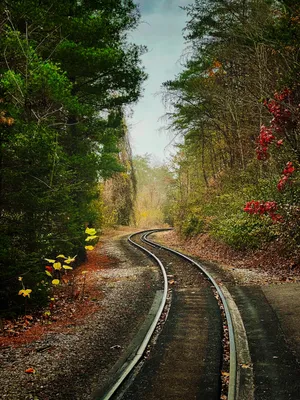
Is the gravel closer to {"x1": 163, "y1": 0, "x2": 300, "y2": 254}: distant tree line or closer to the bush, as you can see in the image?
{"x1": 163, "y1": 0, "x2": 300, "y2": 254}: distant tree line

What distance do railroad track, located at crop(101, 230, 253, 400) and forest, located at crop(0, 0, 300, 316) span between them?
10.4 ft

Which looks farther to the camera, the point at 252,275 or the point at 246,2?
the point at 246,2

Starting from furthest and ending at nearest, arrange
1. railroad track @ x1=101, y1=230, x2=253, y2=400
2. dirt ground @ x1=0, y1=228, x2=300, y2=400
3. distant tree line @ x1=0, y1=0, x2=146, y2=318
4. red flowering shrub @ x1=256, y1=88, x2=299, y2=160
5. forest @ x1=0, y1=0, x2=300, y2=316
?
red flowering shrub @ x1=256, y1=88, x2=299, y2=160
forest @ x1=0, y1=0, x2=300, y2=316
distant tree line @ x1=0, y1=0, x2=146, y2=318
dirt ground @ x1=0, y1=228, x2=300, y2=400
railroad track @ x1=101, y1=230, x2=253, y2=400

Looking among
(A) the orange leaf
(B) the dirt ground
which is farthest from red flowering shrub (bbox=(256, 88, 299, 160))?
(A) the orange leaf

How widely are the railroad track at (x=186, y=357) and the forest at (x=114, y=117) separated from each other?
3.16 m

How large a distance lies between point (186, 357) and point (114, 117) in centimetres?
1239

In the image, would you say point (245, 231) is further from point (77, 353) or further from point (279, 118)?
point (77, 353)

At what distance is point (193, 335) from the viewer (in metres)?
6.89

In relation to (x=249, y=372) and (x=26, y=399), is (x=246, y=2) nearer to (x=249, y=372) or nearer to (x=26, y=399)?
(x=249, y=372)

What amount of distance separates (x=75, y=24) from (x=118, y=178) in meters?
18.2

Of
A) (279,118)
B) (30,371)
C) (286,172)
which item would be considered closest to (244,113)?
(279,118)

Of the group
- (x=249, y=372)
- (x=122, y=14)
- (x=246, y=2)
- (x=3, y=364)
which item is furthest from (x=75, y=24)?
(x=249, y=372)

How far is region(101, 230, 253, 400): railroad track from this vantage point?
485 cm

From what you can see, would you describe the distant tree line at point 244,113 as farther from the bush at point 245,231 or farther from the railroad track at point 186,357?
the railroad track at point 186,357
